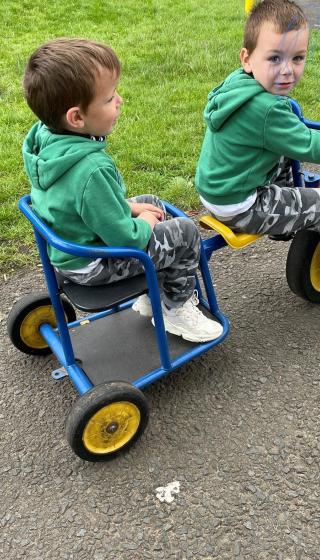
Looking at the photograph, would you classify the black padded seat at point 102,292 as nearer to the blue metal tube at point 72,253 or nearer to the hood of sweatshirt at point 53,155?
the blue metal tube at point 72,253

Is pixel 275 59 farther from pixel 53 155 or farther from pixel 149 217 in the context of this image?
pixel 53 155

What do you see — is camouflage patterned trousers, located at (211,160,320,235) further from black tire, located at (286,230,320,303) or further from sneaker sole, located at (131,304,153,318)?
sneaker sole, located at (131,304,153,318)

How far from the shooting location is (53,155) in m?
1.78

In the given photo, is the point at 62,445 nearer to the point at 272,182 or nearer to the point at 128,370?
the point at 128,370

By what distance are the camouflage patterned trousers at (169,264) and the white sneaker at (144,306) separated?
0.19 meters

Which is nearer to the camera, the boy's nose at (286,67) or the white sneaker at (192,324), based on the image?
the boy's nose at (286,67)

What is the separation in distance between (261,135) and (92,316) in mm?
1064

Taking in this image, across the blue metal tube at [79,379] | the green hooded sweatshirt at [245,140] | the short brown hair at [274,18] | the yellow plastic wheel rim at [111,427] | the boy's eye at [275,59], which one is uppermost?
the short brown hair at [274,18]

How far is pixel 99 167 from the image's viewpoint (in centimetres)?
175

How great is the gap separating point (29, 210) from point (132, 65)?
4.70 metres

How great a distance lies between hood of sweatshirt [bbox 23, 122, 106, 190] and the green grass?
1363 mm

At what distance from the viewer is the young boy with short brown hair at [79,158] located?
1.73 meters

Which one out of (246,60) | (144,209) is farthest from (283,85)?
(144,209)

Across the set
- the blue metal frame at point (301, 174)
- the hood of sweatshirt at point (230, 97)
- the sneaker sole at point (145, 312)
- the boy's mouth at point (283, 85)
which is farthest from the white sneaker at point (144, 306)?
the boy's mouth at point (283, 85)
